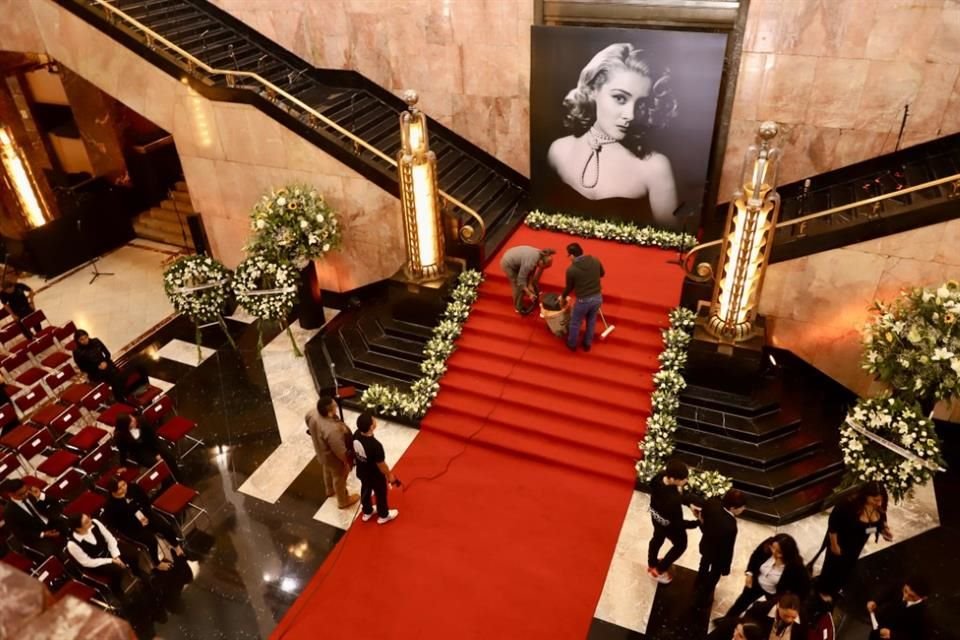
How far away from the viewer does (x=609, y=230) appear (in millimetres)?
10586

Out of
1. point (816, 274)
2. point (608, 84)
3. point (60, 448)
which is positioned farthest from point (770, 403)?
point (60, 448)

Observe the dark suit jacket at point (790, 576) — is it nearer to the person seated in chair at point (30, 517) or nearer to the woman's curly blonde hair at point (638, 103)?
the person seated in chair at point (30, 517)

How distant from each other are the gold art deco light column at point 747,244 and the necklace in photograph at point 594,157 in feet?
10.7

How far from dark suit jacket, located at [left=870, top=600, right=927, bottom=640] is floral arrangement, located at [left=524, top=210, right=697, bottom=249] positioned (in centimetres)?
587

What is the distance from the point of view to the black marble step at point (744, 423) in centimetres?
769

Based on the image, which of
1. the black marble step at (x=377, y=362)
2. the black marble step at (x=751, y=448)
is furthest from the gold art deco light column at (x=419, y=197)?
the black marble step at (x=751, y=448)

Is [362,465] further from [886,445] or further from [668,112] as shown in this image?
[668,112]

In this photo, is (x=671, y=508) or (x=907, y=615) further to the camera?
(x=671, y=508)

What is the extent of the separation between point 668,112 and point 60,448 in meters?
8.91

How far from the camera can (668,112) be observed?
9820mm

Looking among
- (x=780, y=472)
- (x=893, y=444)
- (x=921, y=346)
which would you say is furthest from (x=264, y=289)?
(x=921, y=346)

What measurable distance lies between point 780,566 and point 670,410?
2800 millimetres

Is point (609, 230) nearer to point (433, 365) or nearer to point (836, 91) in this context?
point (836, 91)

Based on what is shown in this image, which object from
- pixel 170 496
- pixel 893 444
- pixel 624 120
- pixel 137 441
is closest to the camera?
pixel 893 444
